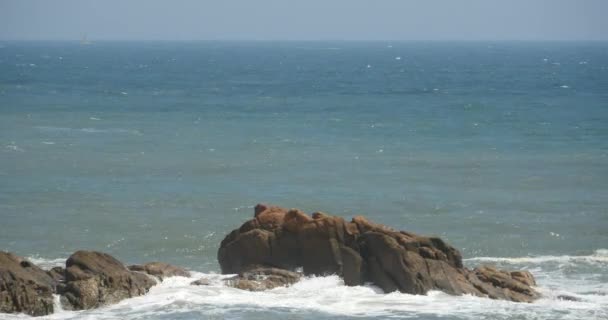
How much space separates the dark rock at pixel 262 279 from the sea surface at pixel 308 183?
1.50 ft

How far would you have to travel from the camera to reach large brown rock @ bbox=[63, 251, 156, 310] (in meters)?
30.3

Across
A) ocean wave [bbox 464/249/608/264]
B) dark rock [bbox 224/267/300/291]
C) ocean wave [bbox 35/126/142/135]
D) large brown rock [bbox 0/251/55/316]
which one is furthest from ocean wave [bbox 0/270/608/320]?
ocean wave [bbox 35/126/142/135]

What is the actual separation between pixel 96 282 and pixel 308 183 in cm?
2431

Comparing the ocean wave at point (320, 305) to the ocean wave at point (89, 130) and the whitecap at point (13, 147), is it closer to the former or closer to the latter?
the whitecap at point (13, 147)

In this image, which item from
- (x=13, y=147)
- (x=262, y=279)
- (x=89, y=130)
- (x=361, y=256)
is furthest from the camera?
(x=89, y=130)

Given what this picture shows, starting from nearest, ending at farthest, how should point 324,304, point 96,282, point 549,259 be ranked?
point 96,282, point 324,304, point 549,259

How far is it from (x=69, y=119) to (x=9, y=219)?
3695 centimetres

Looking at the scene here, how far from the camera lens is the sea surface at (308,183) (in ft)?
105

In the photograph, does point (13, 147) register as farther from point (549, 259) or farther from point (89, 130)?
point (549, 259)

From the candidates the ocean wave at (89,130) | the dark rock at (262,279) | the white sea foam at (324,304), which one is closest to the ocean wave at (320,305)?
the white sea foam at (324,304)

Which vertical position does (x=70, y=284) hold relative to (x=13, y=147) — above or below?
above

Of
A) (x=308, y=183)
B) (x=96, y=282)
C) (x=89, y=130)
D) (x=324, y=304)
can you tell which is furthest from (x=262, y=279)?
(x=89, y=130)

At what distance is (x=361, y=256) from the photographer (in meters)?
33.2

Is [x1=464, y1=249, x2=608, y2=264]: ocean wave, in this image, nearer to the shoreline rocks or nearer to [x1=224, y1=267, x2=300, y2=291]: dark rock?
[x1=224, y1=267, x2=300, y2=291]: dark rock
